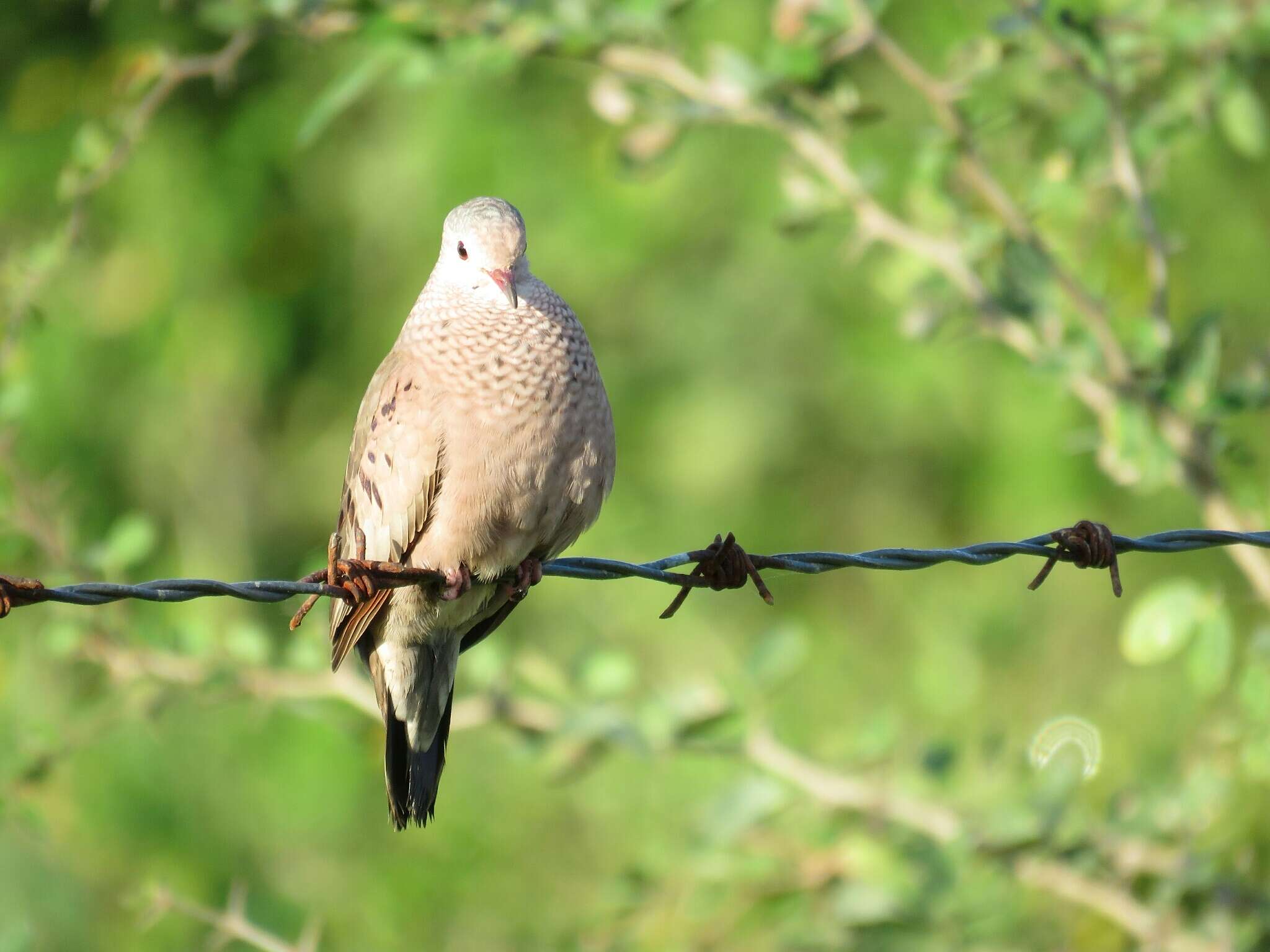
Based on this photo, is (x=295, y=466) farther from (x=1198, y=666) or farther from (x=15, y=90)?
(x=1198, y=666)

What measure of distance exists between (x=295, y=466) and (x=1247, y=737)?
5.62m

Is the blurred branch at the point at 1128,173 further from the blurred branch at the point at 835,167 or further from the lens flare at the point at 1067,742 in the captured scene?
the lens flare at the point at 1067,742

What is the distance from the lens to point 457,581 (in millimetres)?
3371

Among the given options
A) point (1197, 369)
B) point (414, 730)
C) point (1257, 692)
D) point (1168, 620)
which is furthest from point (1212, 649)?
point (414, 730)

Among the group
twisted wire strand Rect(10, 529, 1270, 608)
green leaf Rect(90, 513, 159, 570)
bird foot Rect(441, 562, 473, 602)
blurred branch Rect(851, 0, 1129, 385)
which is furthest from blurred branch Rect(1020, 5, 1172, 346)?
green leaf Rect(90, 513, 159, 570)

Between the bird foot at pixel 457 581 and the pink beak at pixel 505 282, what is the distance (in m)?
0.60

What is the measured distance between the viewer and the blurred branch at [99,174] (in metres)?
3.74

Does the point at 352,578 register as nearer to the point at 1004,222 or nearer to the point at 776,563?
the point at 776,563

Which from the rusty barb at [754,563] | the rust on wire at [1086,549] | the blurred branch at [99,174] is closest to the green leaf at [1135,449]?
the rusty barb at [754,563]

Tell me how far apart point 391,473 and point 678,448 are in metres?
4.48

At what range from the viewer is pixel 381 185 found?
26.0ft

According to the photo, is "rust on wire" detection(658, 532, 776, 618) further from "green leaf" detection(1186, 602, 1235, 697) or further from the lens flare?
the lens flare

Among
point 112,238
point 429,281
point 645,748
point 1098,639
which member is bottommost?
point 645,748

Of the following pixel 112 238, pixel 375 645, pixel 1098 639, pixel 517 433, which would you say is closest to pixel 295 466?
pixel 112 238
